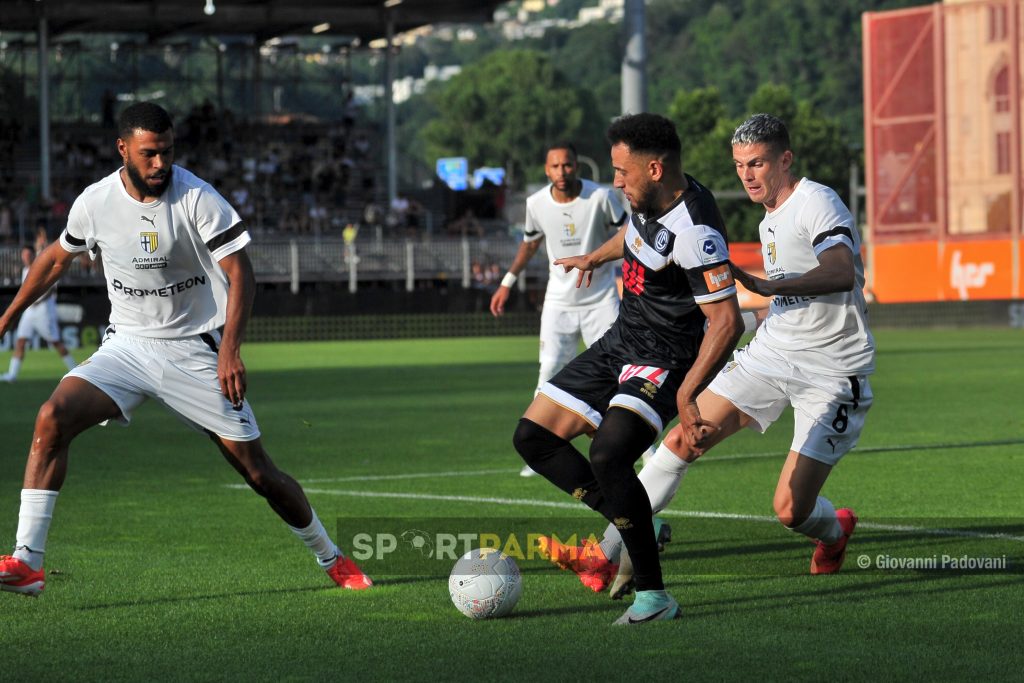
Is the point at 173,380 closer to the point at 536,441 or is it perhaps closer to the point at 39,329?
the point at 536,441

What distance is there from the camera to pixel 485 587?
650 centimetres

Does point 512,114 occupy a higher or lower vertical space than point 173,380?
higher

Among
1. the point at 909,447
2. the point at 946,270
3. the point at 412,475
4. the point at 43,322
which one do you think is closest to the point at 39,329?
the point at 43,322

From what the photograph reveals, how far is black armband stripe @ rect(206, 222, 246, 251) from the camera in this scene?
701 centimetres

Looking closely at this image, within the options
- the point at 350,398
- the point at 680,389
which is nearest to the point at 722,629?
the point at 680,389

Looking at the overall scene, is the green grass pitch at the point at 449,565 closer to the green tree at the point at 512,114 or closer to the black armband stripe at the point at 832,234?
the black armband stripe at the point at 832,234

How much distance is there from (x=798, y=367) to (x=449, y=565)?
1922mm

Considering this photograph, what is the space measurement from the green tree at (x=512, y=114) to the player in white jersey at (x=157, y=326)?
130m

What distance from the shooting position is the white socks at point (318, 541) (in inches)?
284

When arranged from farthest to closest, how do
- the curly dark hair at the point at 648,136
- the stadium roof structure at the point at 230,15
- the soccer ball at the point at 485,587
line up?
the stadium roof structure at the point at 230,15, the soccer ball at the point at 485,587, the curly dark hair at the point at 648,136

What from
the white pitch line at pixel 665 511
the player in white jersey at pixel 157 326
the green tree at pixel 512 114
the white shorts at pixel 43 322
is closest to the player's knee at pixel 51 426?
the player in white jersey at pixel 157 326

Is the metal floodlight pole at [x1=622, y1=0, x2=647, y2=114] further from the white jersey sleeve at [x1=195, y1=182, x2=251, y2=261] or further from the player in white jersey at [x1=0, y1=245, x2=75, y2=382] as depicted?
the white jersey sleeve at [x1=195, y1=182, x2=251, y2=261]

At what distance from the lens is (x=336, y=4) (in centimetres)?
4944

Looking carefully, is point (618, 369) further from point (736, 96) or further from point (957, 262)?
point (736, 96)
